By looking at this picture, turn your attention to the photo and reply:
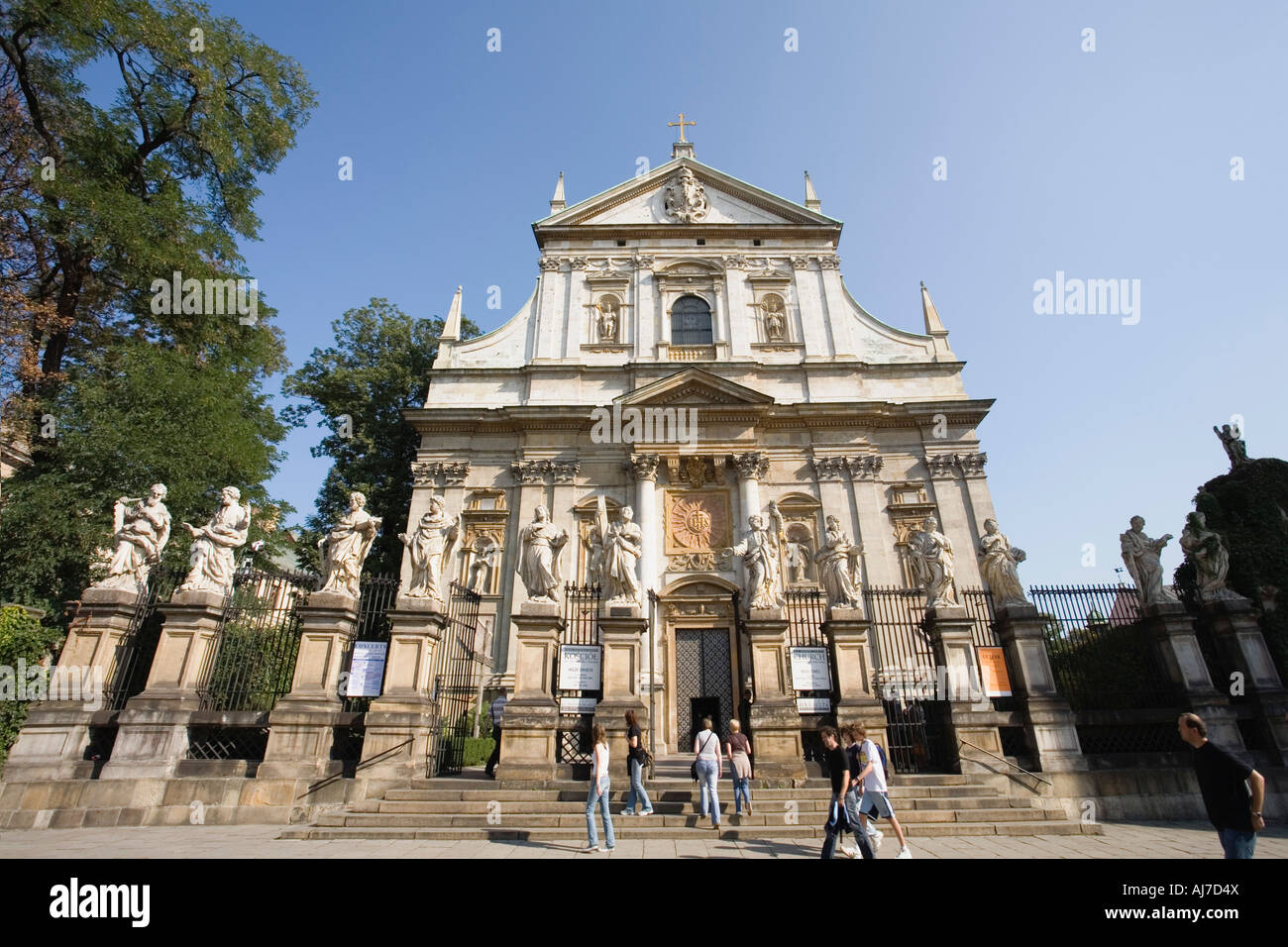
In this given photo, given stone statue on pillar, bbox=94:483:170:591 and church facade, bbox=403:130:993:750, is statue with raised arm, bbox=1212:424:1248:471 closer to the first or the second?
church facade, bbox=403:130:993:750

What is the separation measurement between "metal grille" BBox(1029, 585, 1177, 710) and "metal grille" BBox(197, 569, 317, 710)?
13141mm

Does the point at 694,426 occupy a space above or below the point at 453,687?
above

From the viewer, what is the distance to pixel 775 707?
9430mm

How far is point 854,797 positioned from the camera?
→ 600 centimetres

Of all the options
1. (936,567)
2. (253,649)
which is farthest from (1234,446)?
(253,649)

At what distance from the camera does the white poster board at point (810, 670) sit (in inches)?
398

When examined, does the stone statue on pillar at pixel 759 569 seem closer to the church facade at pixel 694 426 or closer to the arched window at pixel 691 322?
the church facade at pixel 694 426

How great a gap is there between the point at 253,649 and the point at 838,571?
1004cm

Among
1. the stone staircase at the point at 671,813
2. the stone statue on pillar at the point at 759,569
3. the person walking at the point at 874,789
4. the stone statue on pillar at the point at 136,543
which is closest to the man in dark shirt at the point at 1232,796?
the person walking at the point at 874,789

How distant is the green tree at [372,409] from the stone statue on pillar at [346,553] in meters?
11.4

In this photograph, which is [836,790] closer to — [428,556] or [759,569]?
[759,569]
